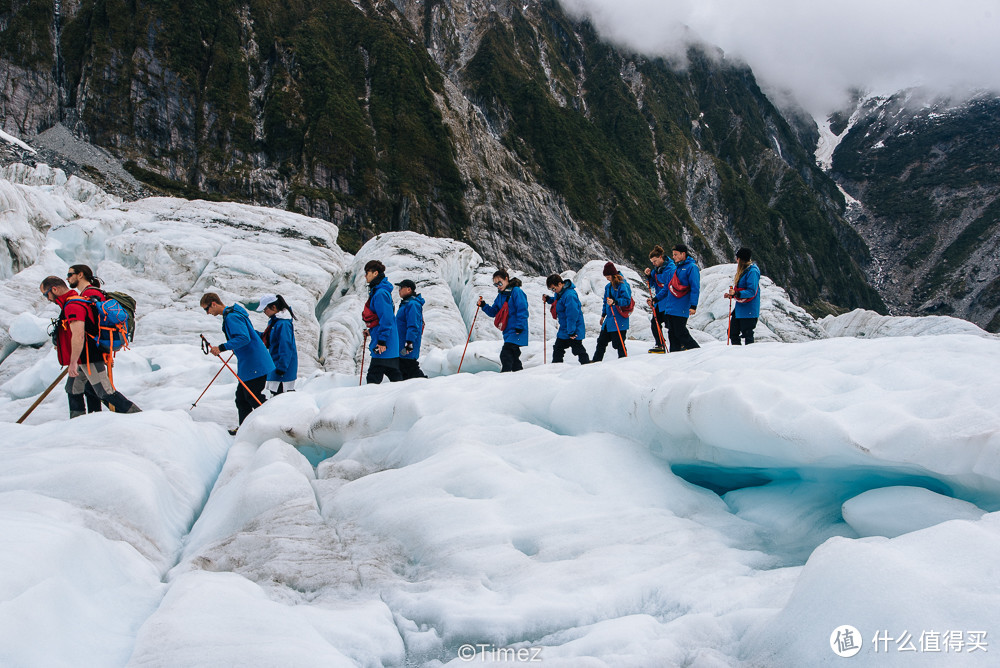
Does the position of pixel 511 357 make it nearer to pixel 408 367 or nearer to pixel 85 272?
pixel 408 367

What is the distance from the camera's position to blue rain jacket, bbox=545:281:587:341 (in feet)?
33.8

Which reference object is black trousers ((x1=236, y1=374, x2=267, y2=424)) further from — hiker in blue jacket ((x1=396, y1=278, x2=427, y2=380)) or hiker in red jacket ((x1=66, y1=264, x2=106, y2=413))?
hiker in blue jacket ((x1=396, y1=278, x2=427, y2=380))

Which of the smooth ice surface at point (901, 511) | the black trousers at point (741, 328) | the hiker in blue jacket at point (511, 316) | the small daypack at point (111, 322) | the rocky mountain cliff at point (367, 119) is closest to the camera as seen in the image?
the smooth ice surface at point (901, 511)

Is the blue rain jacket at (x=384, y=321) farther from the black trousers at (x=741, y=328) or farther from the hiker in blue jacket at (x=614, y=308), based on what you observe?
the black trousers at (x=741, y=328)

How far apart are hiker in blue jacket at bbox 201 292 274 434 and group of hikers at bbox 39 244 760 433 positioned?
0.01 m

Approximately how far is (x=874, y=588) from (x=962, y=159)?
705 ft

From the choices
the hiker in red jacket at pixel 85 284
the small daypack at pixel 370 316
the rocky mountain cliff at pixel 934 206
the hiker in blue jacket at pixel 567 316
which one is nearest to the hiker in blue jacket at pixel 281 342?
the small daypack at pixel 370 316

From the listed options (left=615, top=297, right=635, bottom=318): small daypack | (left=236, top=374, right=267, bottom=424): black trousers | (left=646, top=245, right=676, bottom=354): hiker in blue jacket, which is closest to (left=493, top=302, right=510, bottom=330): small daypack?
(left=615, top=297, right=635, bottom=318): small daypack

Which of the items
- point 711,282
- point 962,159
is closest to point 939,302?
point 962,159

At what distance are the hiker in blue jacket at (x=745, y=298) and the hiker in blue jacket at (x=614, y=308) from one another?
1793 millimetres

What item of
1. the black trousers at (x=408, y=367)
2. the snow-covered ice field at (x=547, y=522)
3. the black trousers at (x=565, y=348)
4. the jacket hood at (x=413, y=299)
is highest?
the jacket hood at (x=413, y=299)

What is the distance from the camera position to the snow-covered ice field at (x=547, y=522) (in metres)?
2.46

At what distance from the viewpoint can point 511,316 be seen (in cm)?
1014

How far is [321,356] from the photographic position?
16.9 m
